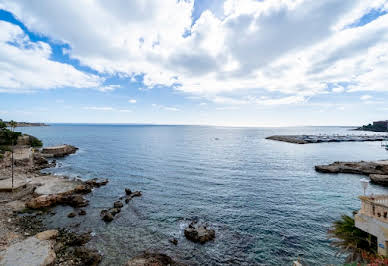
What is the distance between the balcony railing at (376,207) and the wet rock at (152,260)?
527 inches

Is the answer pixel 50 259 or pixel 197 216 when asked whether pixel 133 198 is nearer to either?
pixel 197 216

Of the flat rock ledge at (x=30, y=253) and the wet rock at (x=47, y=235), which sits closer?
the flat rock ledge at (x=30, y=253)

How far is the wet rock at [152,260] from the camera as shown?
1409 centimetres

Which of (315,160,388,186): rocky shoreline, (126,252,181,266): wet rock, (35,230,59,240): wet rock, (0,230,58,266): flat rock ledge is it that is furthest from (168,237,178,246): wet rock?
(315,160,388,186): rocky shoreline

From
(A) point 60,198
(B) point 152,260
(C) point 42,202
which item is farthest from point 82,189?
(B) point 152,260

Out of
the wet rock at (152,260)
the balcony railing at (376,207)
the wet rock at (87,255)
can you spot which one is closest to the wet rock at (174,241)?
the wet rock at (152,260)

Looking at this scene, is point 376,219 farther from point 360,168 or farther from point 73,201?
point 360,168

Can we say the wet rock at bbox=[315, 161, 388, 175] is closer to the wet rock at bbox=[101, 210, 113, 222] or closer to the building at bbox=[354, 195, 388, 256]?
the building at bbox=[354, 195, 388, 256]

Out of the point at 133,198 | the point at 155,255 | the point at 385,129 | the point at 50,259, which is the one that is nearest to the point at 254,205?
the point at 155,255

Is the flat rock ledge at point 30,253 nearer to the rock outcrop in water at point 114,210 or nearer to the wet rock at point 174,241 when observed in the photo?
the rock outcrop in water at point 114,210

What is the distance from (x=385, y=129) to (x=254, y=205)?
261318mm

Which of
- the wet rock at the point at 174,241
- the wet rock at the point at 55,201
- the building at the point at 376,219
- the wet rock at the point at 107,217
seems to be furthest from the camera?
the wet rock at the point at 55,201

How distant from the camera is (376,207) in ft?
30.6

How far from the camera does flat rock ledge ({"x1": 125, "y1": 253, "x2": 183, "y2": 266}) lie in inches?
555
